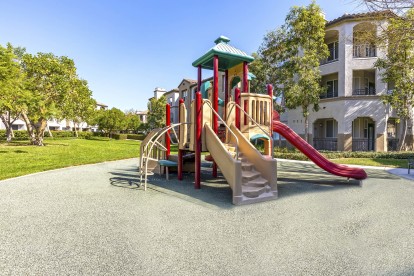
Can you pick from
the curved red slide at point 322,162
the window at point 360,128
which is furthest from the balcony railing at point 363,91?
the curved red slide at point 322,162

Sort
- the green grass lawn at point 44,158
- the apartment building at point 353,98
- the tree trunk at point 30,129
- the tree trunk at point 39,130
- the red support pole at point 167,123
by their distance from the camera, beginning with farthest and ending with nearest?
the tree trunk at point 30,129
the tree trunk at point 39,130
the apartment building at point 353,98
the red support pole at point 167,123
the green grass lawn at point 44,158

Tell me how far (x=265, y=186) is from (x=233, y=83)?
579 centimetres

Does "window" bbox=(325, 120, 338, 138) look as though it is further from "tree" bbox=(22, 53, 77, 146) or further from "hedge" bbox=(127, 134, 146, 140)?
"hedge" bbox=(127, 134, 146, 140)

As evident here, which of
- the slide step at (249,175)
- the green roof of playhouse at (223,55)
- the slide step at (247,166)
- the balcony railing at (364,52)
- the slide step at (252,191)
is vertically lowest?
the slide step at (252,191)

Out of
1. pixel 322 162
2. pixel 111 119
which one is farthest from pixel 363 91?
pixel 111 119

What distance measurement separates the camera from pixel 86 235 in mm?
4301

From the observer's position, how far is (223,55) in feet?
28.7

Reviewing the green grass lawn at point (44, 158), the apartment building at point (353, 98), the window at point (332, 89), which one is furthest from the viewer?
the window at point (332, 89)

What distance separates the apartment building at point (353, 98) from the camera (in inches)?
818

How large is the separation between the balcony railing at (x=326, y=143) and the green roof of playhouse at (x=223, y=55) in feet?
55.9

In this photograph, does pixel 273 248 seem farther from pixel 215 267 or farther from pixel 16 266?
pixel 16 266

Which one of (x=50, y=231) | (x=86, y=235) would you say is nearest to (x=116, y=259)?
(x=86, y=235)

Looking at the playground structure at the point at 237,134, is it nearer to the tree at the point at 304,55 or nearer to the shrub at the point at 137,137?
the tree at the point at 304,55

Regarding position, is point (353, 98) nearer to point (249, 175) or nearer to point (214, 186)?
point (214, 186)
